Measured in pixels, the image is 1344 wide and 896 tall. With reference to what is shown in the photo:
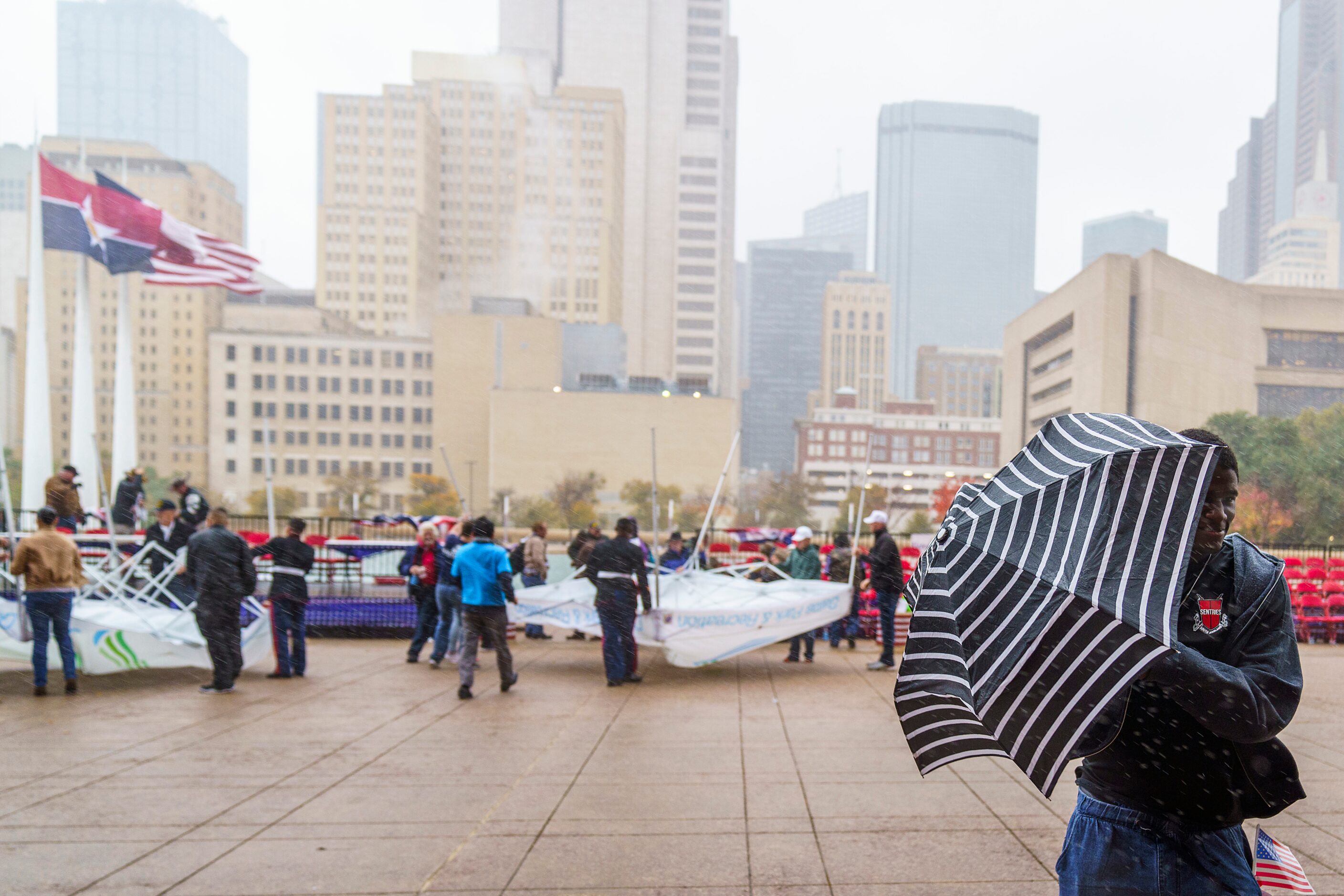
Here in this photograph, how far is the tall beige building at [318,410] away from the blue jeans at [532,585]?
9518 centimetres

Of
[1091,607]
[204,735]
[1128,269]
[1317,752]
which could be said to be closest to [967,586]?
[1091,607]

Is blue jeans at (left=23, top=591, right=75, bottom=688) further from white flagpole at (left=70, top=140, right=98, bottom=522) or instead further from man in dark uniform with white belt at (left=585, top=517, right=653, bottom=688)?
white flagpole at (left=70, top=140, right=98, bottom=522)

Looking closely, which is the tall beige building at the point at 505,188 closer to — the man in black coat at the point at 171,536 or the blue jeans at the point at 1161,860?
the man in black coat at the point at 171,536

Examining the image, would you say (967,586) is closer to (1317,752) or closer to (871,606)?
(1317,752)

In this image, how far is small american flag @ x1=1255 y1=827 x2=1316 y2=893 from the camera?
2.39 metres

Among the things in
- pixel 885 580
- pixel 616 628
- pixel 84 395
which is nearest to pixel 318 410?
pixel 84 395

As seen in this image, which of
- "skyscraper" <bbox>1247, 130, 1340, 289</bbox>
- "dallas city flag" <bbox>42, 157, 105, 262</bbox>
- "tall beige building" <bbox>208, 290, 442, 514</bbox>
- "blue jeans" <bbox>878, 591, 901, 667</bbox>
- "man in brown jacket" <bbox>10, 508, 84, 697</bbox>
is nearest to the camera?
"man in brown jacket" <bbox>10, 508, 84, 697</bbox>

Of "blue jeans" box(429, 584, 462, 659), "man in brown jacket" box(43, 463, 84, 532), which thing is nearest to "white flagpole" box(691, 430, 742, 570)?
"blue jeans" box(429, 584, 462, 659)

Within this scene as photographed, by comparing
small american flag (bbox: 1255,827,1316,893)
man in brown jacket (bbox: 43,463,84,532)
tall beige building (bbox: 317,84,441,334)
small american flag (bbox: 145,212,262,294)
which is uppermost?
tall beige building (bbox: 317,84,441,334)

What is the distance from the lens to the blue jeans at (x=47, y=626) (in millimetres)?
9406

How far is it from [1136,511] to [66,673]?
10.2 meters

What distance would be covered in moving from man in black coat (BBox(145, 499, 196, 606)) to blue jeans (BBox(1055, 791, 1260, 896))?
1271cm

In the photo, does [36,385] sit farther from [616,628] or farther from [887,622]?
[887,622]

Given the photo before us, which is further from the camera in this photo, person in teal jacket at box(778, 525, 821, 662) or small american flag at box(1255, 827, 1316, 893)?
person in teal jacket at box(778, 525, 821, 662)
